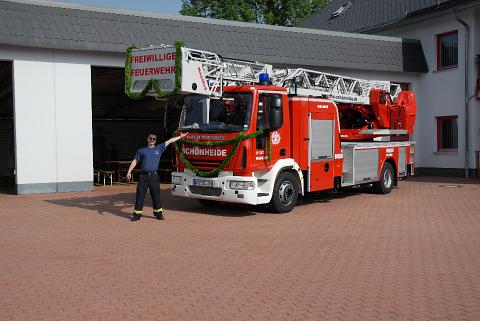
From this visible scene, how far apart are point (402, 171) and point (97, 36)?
9.92 m

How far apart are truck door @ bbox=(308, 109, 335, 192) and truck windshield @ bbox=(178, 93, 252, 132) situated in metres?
2.05

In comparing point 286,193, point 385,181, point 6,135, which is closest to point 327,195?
point 385,181

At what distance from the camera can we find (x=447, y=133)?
2250 centimetres

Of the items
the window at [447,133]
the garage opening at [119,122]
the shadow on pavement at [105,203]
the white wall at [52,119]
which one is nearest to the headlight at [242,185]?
the shadow on pavement at [105,203]

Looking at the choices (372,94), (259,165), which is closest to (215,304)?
(259,165)

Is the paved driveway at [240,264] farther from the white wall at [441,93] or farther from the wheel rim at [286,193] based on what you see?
the white wall at [441,93]

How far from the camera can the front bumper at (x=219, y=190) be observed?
11.1 m

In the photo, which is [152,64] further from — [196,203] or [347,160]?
[347,160]

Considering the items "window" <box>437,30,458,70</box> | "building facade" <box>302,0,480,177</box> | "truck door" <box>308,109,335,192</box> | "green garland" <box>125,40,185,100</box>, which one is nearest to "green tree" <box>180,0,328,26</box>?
"building facade" <box>302,0,480,177</box>

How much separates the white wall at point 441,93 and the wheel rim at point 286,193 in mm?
11610

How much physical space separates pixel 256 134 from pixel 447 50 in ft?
46.5

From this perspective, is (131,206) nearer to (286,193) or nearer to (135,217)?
(135,217)

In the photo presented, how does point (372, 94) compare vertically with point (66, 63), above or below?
below

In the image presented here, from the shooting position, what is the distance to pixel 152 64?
36.3 feet
